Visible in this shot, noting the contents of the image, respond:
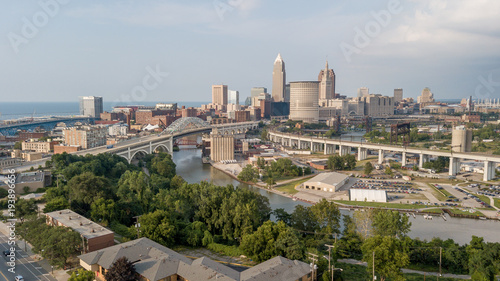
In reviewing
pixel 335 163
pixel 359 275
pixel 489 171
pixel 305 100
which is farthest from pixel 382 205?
pixel 305 100

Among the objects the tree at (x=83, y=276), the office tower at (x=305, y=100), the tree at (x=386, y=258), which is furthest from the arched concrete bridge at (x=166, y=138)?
the tree at (x=386, y=258)

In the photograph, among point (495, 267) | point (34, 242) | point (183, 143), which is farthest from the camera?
point (183, 143)

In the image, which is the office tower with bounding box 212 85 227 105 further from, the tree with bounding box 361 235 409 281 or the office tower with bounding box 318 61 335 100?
the tree with bounding box 361 235 409 281

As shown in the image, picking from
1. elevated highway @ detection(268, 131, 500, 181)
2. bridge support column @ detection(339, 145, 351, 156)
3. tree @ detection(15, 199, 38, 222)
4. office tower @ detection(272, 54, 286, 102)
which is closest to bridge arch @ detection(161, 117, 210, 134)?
elevated highway @ detection(268, 131, 500, 181)

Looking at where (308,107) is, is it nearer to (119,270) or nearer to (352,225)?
(352,225)

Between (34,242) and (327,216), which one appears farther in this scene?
(327,216)

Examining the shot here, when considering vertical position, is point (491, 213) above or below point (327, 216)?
below

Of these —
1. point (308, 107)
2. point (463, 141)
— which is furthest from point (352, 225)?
point (308, 107)

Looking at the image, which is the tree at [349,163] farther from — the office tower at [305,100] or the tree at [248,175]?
the office tower at [305,100]
